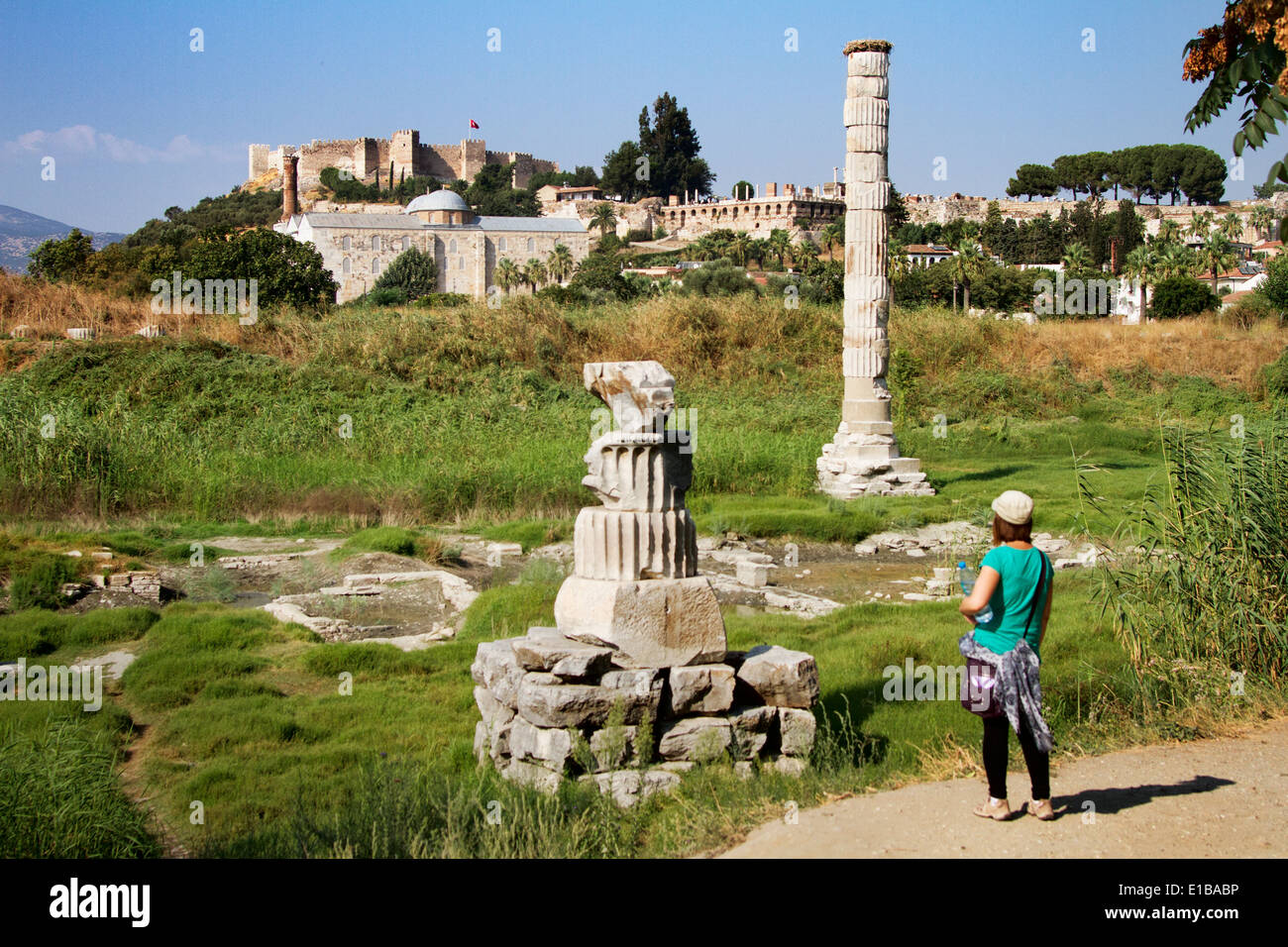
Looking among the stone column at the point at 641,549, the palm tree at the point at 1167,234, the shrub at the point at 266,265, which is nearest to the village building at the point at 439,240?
the shrub at the point at 266,265

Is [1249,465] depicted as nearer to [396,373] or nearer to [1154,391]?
[396,373]

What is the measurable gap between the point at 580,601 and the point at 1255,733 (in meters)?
3.40

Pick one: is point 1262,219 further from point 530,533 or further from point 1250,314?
point 530,533

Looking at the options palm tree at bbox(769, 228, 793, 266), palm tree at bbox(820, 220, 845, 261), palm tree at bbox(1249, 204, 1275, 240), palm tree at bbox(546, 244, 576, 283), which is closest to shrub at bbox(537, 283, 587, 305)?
palm tree at bbox(546, 244, 576, 283)

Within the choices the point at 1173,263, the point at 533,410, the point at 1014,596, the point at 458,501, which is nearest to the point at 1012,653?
the point at 1014,596

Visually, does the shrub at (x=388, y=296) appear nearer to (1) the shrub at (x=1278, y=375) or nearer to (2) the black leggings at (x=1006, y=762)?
(1) the shrub at (x=1278, y=375)

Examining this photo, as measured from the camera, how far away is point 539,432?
17.6m

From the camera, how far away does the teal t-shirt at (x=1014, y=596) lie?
4.36m

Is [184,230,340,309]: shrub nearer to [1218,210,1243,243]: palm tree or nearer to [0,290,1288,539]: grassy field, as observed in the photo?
[0,290,1288,539]: grassy field

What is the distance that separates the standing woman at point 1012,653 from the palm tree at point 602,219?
81.8m

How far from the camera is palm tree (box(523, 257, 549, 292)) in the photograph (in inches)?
2746

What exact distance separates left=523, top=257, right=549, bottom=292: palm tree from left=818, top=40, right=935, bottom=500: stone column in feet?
179

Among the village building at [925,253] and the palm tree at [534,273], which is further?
the palm tree at [534,273]
